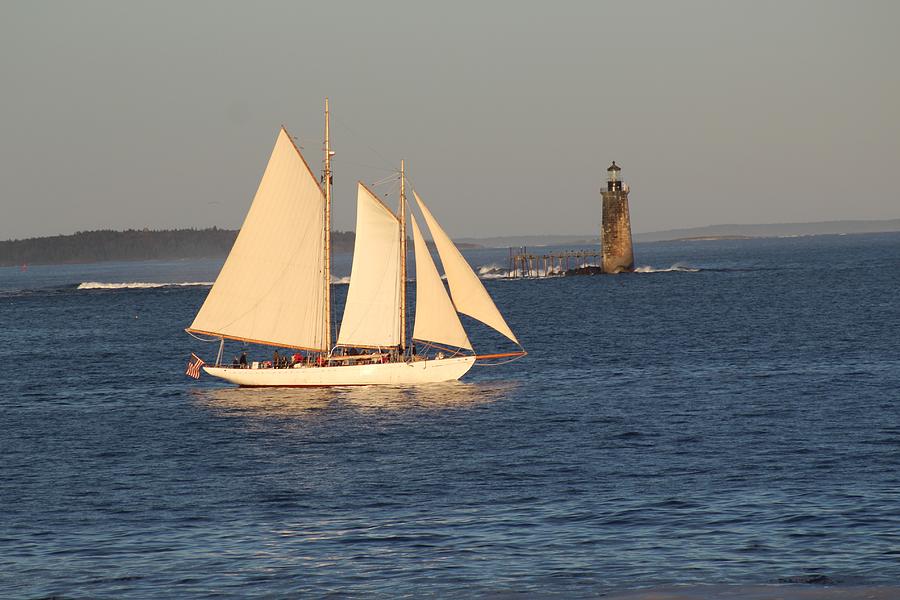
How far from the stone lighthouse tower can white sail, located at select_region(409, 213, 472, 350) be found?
106 m

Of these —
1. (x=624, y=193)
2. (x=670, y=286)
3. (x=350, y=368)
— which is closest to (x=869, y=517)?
(x=350, y=368)

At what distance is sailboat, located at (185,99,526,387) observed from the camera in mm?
53344

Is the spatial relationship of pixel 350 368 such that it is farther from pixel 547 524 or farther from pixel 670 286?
pixel 670 286

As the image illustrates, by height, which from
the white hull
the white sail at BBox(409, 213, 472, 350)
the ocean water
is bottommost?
the ocean water

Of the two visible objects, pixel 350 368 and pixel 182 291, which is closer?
pixel 350 368

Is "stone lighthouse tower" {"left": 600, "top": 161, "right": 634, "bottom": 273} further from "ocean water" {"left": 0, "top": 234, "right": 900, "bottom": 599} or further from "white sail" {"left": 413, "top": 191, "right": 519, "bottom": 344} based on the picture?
"white sail" {"left": 413, "top": 191, "right": 519, "bottom": 344}

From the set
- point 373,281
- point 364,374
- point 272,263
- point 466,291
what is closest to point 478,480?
point 466,291

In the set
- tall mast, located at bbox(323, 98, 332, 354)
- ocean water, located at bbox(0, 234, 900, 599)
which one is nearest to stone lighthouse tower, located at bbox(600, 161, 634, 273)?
ocean water, located at bbox(0, 234, 900, 599)

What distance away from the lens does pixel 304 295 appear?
182 ft

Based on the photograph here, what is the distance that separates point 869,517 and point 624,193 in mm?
131343

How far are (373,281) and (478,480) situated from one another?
2173 centimetres

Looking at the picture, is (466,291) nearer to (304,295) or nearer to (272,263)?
(304,295)

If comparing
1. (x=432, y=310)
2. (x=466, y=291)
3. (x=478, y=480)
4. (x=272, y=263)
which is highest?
(x=272, y=263)

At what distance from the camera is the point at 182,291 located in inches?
6806
